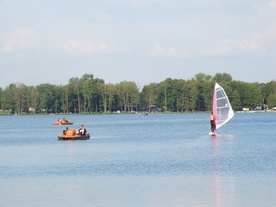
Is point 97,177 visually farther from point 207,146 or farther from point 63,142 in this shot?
point 63,142

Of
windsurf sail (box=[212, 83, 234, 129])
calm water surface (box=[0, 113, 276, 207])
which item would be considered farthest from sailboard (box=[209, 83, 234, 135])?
calm water surface (box=[0, 113, 276, 207])

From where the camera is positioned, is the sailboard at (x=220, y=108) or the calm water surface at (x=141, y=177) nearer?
the calm water surface at (x=141, y=177)

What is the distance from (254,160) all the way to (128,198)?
16.3 m

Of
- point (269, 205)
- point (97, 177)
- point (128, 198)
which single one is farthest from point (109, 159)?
point (269, 205)

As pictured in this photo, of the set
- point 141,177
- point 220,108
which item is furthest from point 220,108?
point 141,177

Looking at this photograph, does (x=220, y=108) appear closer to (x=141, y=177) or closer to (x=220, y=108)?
(x=220, y=108)

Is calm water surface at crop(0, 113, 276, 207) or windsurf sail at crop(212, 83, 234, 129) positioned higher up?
windsurf sail at crop(212, 83, 234, 129)

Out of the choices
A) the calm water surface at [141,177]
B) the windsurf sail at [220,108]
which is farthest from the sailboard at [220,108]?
the calm water surface at [141,177]

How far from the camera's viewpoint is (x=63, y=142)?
65.2m

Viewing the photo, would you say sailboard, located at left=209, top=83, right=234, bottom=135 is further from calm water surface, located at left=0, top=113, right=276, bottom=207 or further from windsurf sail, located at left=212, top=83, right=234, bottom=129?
calm water surface, located at left=0, top=113, right=276, bottom=207

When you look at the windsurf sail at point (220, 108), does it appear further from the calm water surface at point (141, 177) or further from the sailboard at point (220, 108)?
the calm water surface at point (141, 177)

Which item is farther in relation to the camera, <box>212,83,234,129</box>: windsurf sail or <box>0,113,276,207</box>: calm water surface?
<box>212,83,234,129</box>: windsurf sail

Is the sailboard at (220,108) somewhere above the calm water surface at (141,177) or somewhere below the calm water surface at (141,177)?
above

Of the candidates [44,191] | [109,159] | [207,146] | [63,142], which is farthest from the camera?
[63,142]
